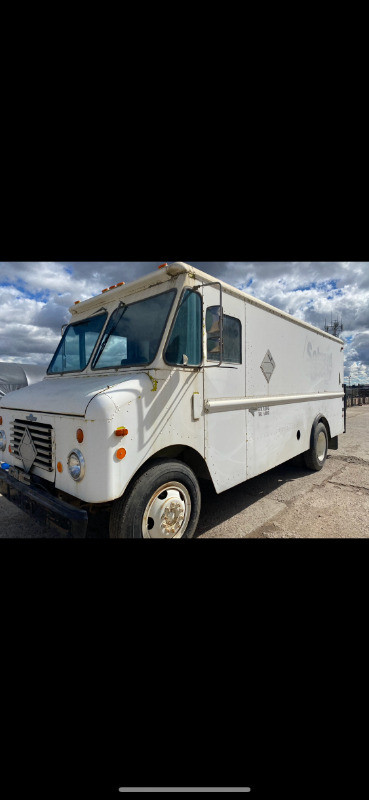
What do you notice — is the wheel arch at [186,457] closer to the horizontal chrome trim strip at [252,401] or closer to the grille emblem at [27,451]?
the horizontal chrome trim strip at [252,401]

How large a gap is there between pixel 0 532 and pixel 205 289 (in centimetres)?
370

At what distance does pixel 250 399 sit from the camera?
165 inches

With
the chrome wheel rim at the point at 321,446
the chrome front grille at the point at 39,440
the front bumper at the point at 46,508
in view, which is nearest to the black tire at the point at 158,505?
the front bumper at the point at 46,508

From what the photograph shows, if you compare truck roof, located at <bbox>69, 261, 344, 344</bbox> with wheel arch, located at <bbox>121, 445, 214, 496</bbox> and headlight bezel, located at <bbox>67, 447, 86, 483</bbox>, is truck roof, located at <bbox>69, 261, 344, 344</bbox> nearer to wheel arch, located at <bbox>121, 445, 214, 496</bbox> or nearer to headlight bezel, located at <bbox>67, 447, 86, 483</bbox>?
wheel arch, located at <bbox>121, 445, 214, 496</bbox>

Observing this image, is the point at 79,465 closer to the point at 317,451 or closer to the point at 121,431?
the point at 121,431

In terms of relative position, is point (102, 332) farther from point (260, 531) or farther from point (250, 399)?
point (260, 531)

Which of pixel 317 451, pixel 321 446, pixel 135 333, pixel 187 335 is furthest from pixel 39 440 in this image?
pixel 321 446

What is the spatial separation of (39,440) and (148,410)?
45.5 inches

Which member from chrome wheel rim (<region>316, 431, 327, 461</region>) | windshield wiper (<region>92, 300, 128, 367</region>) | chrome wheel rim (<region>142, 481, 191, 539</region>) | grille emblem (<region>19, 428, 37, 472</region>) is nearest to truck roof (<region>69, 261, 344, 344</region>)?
windshield wiper (<region>92, 300, 128, 367</region>)

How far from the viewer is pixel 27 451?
10.7ft

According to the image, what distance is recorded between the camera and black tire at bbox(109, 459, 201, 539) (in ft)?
8.67

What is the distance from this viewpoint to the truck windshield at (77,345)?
12.5ft

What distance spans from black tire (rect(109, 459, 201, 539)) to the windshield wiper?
135cm

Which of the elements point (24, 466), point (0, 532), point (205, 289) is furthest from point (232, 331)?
point (0, 532)
